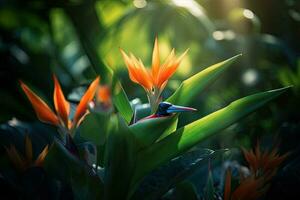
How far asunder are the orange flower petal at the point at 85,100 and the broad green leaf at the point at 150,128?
0.06m

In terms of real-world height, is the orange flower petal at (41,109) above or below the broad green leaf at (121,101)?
above

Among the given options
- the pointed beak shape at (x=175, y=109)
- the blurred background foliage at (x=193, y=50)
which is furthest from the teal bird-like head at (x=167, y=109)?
the blurred background foliage at (x=193, y=50)

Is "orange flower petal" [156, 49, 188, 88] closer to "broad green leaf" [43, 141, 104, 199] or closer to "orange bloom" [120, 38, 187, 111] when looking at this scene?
"orange bloom" [120, 38, 187, 111]

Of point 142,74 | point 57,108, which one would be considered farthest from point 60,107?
point 142,74

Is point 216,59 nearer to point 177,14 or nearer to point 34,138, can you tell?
point 177,14

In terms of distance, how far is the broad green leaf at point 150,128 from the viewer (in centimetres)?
61

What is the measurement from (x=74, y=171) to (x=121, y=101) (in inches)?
4.7

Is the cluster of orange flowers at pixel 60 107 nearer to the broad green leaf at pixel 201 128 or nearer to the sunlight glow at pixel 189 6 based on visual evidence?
the broad green leaf at pixel 201 128

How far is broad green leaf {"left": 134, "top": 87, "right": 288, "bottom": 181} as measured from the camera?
0.62 m

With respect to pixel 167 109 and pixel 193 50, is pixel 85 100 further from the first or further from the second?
pixel 193 50

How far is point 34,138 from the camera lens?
3.06 feet

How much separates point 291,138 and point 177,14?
525 mm

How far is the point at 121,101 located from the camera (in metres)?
0.70

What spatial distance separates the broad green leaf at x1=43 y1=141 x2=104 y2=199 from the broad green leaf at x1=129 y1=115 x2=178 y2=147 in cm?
7
